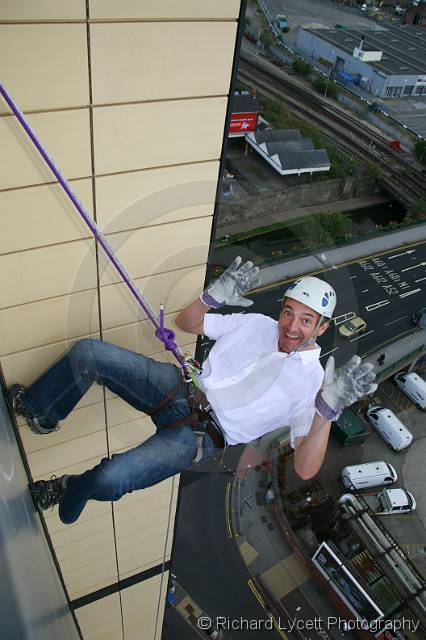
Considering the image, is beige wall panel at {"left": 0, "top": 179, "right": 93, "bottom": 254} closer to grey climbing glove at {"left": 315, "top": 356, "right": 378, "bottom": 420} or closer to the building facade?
the building facade

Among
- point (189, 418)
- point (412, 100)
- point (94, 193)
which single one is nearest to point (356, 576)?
point (189, 418)

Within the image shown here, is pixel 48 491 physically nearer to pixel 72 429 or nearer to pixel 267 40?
pixel 72 429

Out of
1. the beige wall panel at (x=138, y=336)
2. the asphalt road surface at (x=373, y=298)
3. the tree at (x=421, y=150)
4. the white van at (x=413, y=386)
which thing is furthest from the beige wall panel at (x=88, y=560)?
the tree at (x=421, y=150)

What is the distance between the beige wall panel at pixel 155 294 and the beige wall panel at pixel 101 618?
4414mm

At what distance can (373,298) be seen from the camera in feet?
71.4

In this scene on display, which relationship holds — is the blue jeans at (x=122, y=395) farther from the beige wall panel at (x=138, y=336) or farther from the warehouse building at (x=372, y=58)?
the warehouse building at (x=372, y=58)

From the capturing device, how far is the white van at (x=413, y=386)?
18.9 meters

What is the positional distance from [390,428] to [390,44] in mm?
40173

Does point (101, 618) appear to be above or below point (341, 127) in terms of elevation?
below

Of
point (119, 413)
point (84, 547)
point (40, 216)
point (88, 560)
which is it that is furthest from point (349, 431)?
point (40, 216)

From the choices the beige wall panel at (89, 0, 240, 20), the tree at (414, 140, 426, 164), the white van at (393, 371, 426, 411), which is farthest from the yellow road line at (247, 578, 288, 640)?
the tree at (414, 140, 426, 164)

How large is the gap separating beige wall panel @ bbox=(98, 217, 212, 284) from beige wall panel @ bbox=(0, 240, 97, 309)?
0.51 feet

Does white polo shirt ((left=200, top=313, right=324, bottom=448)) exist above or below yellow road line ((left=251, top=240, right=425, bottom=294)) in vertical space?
above

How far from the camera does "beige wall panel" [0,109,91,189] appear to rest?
2742 mm
